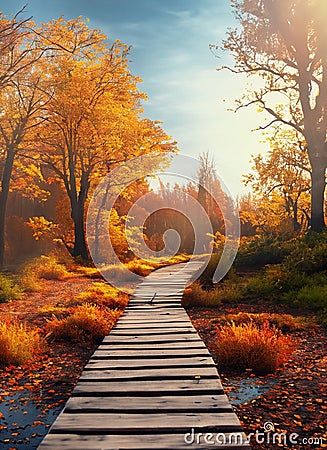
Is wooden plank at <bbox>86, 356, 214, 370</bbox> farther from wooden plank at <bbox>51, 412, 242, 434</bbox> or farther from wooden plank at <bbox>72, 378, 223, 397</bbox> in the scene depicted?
wooden plank at <bbox>51, 412, 242, 434</bbox>

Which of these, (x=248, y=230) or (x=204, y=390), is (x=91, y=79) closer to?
(x=248, y=230)

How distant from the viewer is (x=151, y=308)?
877 centimetres

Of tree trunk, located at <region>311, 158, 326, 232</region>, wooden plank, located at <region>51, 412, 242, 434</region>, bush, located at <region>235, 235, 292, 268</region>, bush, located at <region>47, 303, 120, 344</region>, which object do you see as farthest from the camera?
bush, located at <region>235, 235, 292, 268</region>

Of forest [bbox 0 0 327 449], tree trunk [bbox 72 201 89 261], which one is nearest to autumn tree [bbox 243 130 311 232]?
forest [bbox 0 0 327 449]

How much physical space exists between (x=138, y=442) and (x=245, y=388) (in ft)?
6.36

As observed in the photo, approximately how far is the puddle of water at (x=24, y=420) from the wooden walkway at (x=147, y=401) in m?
A: 0.32

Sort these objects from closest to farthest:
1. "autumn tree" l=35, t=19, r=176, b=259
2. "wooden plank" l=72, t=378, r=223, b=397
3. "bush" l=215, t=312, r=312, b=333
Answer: "wooden plank" l=72, t=378, r=223, b=397
"bush" l=215, t=312, r=312, b=333
"autumn tree" l=35, t=19, r=176, b=259

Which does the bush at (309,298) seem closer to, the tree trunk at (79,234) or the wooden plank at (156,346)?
the wooden plank at (156,346)

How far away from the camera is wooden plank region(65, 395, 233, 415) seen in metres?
3.50

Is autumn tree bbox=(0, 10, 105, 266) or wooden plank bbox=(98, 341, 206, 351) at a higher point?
autumn tree bbox=(0, 10, 105, 266)

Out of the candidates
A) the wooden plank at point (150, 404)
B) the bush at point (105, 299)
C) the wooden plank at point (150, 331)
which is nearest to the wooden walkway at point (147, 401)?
the wooden plank at point (150, 404)

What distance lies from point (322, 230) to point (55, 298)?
991 cm

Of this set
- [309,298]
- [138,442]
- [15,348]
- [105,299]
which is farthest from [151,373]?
[309,298]

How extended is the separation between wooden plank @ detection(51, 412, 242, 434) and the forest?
1.56 feet
